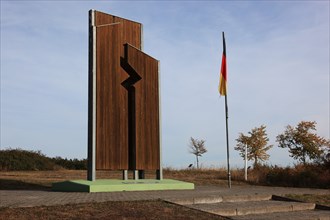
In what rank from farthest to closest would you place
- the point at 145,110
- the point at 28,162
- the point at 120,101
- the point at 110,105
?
the point at 28,162, the point at 145,110, the point at 120,101, the point at 110,105

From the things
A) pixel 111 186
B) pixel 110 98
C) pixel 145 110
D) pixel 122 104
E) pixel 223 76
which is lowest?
pixel 111 186

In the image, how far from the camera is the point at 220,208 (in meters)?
8.86

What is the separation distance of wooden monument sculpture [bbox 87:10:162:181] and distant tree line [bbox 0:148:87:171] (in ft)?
50.0

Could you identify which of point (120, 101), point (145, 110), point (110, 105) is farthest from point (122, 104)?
point (145, 110)

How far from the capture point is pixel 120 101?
12781 millimetres

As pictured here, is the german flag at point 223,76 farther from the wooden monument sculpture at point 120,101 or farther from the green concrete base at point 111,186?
the green concrete base at point 111,186

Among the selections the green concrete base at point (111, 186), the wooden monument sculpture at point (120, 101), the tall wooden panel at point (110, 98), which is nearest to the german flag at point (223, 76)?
the wooden monument sculpture at point (120, 101)

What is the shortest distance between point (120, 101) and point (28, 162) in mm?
16364

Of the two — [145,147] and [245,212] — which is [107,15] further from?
[245,212]

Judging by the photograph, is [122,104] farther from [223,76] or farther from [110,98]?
[223,76]

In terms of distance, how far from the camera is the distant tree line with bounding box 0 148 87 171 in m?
26.4

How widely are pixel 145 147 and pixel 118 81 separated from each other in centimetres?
220

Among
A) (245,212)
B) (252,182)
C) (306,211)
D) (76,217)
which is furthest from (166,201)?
(252,182)

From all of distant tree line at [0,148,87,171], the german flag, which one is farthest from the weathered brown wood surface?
distant tree line at [0,148,87,171]
